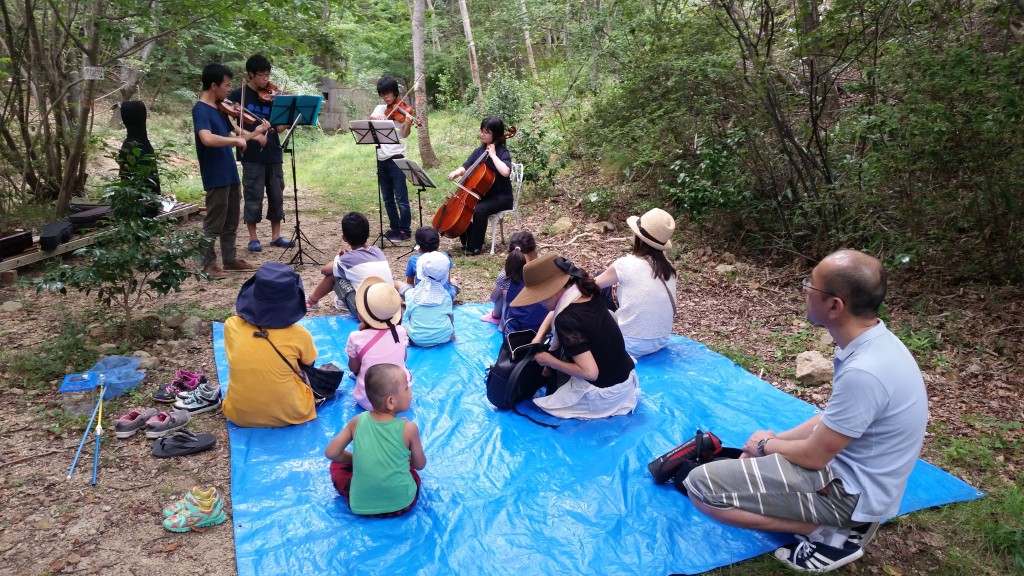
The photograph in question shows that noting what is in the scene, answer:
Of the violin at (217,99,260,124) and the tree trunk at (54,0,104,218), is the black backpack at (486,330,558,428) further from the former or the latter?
the tree trunk at (54,0,104,218)

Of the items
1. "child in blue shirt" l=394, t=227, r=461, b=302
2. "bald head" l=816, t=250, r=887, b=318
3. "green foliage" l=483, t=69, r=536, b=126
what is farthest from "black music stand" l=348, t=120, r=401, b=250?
"bald head" l=816, t=250, r=887, b=318

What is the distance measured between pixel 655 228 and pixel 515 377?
54.2 inches

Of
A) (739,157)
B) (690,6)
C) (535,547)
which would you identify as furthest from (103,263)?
(690,6)

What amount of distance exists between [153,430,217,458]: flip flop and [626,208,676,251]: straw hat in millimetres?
2911

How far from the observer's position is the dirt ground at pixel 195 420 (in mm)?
2742

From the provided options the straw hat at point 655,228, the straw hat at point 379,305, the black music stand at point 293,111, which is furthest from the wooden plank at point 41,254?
the straw hat at point 655,228

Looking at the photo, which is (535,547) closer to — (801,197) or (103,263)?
(103,263)

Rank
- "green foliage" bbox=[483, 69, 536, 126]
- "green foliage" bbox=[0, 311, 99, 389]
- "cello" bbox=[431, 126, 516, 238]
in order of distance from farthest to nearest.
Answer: "green foliage" bbox=[483, 69, 536, 126] < "cello" bbox=[431, 126, 516, 238] < "green foliage" bbox=[0, 311, 99, 389]

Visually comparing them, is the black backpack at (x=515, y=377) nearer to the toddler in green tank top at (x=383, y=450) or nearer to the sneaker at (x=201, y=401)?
the toddler in green tank top at (x=383, y=450)

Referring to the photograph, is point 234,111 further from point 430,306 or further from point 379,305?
point 379,305

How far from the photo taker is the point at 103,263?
14.1ft

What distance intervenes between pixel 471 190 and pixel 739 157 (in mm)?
2878

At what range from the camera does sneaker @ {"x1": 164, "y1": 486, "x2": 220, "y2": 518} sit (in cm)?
291

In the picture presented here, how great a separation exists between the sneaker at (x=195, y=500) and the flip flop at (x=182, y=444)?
19.5 inches
